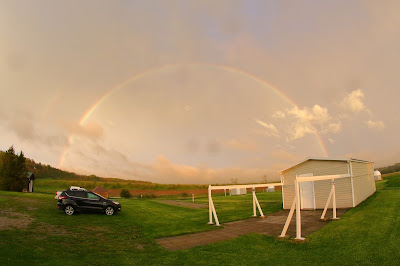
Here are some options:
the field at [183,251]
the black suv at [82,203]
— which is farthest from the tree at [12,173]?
the field at [183,251]

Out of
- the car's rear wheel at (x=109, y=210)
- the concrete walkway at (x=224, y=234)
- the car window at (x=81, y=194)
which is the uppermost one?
the car window at (x=81, y=194)

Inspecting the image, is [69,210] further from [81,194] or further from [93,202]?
[93,202]

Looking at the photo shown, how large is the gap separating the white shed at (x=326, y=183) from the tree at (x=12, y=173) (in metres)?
38.0

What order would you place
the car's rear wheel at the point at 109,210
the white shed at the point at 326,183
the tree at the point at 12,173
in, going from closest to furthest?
1. the car's rear wheel at the point at 109,210
2. the white shed at the point at 326,183
3. the tree at the point at 12,173

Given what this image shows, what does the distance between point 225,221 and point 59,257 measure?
30.3ft

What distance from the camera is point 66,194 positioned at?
16.0 m

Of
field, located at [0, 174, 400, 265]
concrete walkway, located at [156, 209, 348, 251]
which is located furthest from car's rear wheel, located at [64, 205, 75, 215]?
concrete walkway, located at [156, 209, 348, 251]

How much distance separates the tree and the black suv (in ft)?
91.6

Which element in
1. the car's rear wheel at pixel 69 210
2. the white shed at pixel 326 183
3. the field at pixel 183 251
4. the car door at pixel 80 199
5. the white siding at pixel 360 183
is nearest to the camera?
the field at pixel 183 251

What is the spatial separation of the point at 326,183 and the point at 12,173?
136 feet

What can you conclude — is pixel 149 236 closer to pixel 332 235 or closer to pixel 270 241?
pixel 270 241

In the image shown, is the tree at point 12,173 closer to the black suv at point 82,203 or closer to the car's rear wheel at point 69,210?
the black suv at point 82,203

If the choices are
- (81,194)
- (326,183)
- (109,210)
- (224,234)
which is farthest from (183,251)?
(326,183)

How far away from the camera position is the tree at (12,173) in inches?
1445
